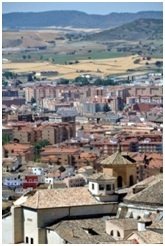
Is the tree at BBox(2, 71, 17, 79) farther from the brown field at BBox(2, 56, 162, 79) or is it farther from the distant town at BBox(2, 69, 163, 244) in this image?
the brown field at BBox(2, 56, 162, 79)

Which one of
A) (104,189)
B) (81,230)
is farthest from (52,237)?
(104,189)

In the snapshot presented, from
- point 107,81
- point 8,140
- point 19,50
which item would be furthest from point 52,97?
point 19,50

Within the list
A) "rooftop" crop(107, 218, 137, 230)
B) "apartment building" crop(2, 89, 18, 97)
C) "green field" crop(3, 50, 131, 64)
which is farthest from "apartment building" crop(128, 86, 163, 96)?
"rooftop" crop(107, 218, 137, 230)

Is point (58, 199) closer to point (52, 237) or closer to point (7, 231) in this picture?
point (52, 237)

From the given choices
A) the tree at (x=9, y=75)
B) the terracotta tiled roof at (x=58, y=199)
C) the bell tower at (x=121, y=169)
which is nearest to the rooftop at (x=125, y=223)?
the terracotta tiled roof at (x=58, y=199)

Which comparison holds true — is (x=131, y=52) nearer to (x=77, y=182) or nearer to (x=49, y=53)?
(x=49, y=53)
